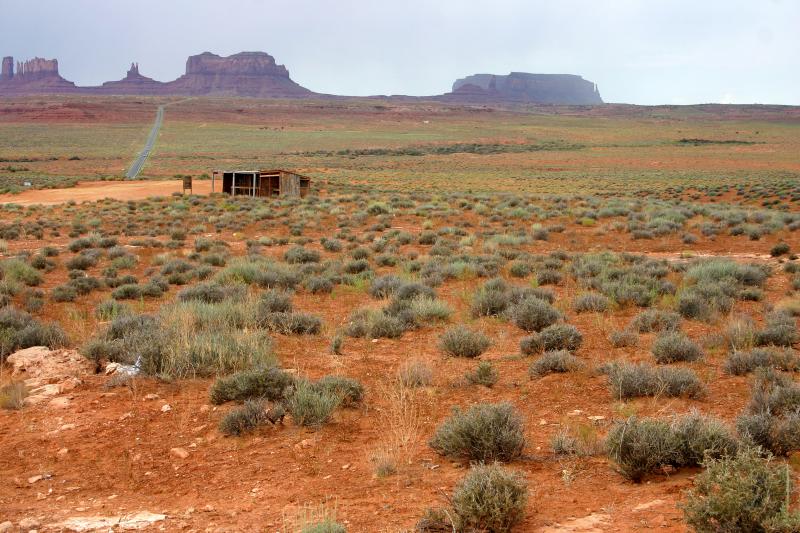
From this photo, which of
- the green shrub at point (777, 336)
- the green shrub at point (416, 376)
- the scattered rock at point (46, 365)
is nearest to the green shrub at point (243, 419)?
the green shrub at point (416, 376)

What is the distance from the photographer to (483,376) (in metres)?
7.75

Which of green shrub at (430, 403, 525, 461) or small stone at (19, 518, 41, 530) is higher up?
green shrub at (430, 403, 525, 461)

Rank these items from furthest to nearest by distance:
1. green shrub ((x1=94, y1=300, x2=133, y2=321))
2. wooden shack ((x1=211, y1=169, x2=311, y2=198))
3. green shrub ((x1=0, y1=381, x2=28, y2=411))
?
wooden shack ((x1=211, y1=169, x2=311, y2=198)) → green shrub ((x1=94, y1=300, x2=133, y2=321)) → green shrub ((x1=0, y1=381, x2=28, y2=411))

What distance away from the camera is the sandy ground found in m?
37.3

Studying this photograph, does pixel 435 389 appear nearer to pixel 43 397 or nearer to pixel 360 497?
pixel 360 497

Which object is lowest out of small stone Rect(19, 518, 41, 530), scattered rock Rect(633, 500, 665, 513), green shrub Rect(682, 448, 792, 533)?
small stone Rect(19, 518, 41, 530)

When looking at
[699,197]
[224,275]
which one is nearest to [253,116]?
[699,197]

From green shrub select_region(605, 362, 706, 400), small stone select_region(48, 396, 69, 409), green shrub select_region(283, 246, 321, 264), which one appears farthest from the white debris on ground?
green shrub select_region(283, 246, 321, 264)

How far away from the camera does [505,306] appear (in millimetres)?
11656

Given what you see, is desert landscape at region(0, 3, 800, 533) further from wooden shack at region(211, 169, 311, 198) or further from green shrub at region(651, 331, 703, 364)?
wooden shack at region(211, 169, 311, 198)

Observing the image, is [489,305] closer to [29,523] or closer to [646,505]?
[646,505]

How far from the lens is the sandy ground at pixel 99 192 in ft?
122

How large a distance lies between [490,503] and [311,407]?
2.63m

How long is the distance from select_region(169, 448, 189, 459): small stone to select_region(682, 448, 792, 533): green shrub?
392cm
